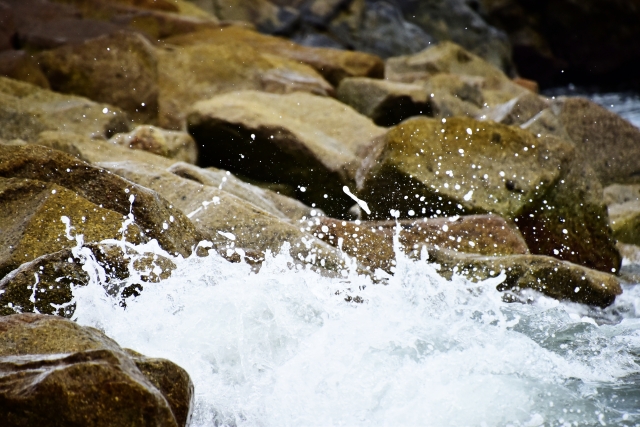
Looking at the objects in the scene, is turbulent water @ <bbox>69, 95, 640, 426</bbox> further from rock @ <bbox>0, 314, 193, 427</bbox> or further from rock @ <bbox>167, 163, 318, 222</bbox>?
rock @ <bbox>167, 163, 318, 222</bbox>

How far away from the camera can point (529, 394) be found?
3.15 metres

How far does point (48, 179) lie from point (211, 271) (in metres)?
0.93

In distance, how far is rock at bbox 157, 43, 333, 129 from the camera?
29.7 feet

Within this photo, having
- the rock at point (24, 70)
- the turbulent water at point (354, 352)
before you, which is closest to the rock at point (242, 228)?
the turbulent water at point (354, 352)

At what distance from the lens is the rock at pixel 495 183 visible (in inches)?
213

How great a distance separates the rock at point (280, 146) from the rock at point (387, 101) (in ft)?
5.64

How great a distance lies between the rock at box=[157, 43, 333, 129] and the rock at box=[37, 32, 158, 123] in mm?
365

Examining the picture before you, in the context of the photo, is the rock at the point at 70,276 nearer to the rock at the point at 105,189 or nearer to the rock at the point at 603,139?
the rock at the point at 105,189

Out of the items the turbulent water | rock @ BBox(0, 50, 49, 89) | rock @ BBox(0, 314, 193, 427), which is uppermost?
rock @ BBox(0, 314, 193, 427)

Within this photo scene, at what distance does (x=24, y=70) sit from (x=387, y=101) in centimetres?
397

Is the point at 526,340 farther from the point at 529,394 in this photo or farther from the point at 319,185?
the point at 319,185

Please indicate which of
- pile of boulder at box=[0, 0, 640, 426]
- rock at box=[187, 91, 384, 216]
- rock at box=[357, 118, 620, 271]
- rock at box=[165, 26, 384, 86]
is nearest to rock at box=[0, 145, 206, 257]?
pile of boulder at box=[0, 0, 640, 426]

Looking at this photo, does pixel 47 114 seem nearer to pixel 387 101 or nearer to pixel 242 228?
pixel 242 228

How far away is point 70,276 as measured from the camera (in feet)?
10.4
